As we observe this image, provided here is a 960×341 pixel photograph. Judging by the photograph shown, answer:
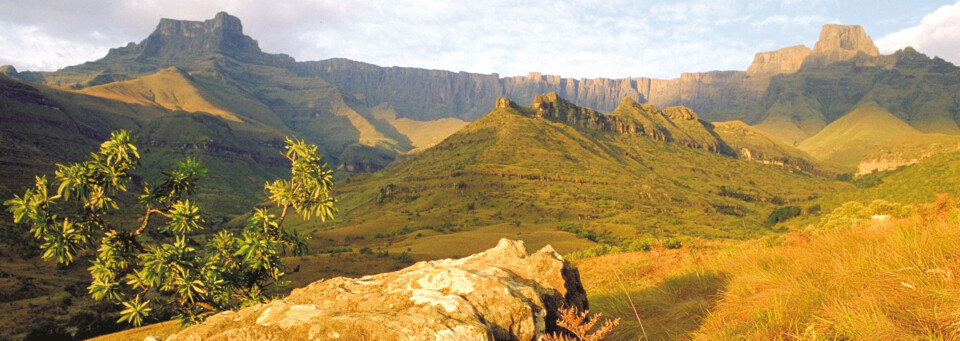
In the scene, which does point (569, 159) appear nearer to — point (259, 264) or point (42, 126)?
A: point (259, 264)

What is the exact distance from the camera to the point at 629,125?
176 m

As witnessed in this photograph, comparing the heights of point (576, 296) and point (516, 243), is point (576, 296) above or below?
below

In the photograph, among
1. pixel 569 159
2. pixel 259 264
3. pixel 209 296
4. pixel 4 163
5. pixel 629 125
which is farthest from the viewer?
pixel 629 125

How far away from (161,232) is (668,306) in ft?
25.6

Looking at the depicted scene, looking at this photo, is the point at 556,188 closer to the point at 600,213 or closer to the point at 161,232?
the point at 600,213

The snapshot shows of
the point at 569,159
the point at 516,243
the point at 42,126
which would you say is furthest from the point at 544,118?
the point at 42,126

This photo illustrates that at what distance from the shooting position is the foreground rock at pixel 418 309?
→ 3414 millimetres

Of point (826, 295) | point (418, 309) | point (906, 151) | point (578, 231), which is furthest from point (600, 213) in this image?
point (906, 151)

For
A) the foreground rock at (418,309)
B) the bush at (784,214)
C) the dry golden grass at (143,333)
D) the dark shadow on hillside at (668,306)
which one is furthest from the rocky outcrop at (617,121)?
the foreground rock at (418,309)

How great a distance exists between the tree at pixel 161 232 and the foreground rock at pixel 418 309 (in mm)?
2569

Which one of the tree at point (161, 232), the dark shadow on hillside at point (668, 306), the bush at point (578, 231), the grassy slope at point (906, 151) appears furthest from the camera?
the grassy slope at point (906, 151)

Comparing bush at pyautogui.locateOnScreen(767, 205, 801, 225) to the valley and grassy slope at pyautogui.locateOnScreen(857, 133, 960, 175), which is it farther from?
grassy slope at pyautogui.locateOnScreen(857, 133, 960, 175)

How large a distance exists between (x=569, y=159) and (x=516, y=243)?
11427 cm

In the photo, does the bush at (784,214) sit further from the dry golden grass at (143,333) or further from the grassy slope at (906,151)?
the grassy slope at (906,151)
